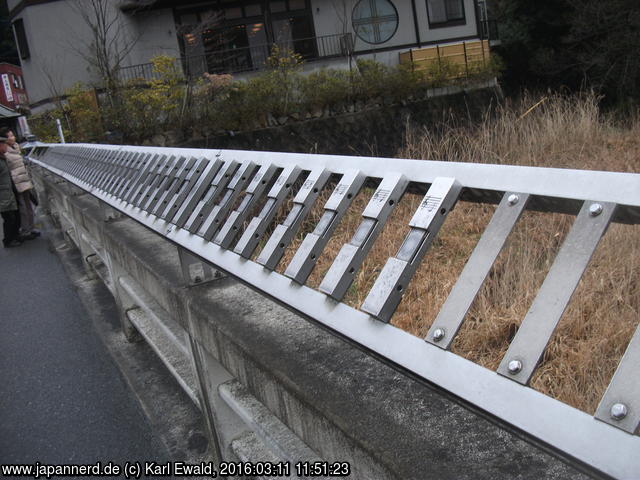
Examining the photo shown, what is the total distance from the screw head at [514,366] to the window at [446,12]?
27684 mm

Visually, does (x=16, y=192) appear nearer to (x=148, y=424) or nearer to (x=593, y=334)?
(x=148, y=424)

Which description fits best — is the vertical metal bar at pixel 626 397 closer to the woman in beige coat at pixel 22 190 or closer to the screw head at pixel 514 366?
the screw head at pixel 514 366

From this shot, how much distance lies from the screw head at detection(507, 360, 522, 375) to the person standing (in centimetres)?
1007

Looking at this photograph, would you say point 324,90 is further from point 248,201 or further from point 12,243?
point 248,201

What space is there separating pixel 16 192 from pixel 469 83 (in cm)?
1660

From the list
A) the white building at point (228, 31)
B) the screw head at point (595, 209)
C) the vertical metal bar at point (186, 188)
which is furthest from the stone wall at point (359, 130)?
the screw head at point (595, 209)

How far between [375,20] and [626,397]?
2652 cm

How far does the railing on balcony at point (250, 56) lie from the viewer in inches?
894

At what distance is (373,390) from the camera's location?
1.71 m

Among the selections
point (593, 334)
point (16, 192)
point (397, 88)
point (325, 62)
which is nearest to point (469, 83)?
point (397, 88)

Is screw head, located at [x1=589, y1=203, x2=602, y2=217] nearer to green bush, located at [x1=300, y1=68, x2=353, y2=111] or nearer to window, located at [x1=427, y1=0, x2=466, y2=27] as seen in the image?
green bush, located at [x1=300, y1=68, x2=353, y2=111]

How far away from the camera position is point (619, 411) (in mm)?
980

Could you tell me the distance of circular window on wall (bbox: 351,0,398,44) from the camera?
84.6 ft

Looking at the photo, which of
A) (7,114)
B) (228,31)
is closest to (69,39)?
(228,31)
